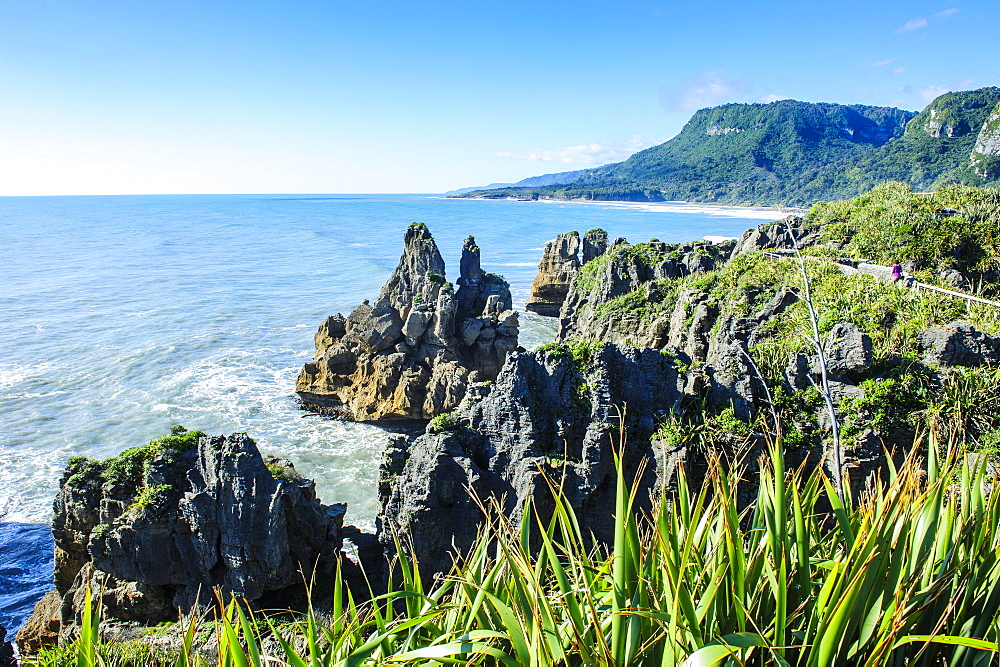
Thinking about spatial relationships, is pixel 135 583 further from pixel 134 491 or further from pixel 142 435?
pixel 142 435

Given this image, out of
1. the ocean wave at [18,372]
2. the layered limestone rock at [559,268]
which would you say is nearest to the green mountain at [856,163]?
the layered limestone rock at [559,268]

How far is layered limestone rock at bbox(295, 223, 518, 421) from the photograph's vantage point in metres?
24.7

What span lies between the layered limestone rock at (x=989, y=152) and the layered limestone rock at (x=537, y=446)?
83400mm

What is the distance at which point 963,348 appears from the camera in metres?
12.5

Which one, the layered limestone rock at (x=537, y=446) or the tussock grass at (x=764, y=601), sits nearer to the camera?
the tussock grass at (x=764, y=601)

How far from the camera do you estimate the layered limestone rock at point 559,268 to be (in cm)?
4469

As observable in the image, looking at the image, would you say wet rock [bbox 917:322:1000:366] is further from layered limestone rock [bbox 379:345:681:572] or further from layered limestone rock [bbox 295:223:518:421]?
layered limestone rock [bbox 295:223:518:421]

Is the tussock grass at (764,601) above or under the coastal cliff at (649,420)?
above

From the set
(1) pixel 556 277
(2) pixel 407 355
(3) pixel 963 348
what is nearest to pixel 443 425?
(3) pixel 963 348

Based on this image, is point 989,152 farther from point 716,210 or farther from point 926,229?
point 716,210

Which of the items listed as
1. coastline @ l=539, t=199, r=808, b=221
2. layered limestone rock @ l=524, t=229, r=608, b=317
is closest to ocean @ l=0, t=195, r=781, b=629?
layered limestone rock @ l=524, t=229, r=608, b=317

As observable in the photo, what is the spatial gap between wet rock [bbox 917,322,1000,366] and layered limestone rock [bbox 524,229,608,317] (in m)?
31.9

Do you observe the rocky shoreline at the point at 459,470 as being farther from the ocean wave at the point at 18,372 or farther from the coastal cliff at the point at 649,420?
the ocean wave at the point at 18,372

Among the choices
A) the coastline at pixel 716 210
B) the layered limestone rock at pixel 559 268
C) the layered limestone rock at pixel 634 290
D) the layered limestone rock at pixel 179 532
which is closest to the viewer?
the layered limestone rock at pixel 179 532
